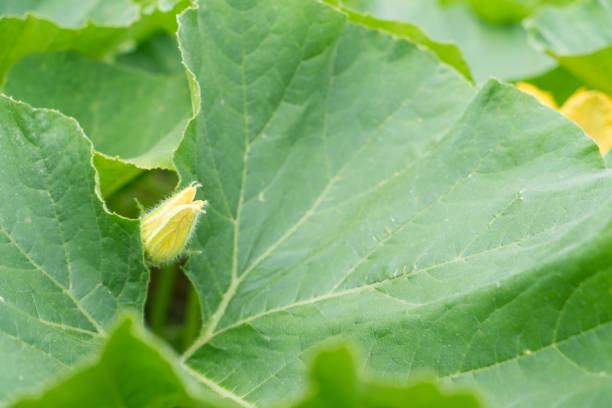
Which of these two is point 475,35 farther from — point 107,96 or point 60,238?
point 60,238

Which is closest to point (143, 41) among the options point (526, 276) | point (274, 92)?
point (274, 92)

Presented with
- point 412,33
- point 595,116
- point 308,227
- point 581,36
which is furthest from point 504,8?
point 308,227

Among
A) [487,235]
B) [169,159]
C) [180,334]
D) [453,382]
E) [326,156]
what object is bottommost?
[180,334]

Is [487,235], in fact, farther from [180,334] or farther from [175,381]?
[180,334]

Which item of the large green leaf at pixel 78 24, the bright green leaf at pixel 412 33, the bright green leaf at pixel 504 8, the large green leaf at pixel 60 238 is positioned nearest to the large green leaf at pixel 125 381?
the large green leaf at pixel 60 238

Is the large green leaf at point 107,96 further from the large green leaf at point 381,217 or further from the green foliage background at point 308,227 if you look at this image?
the large green leaf at point 381,217

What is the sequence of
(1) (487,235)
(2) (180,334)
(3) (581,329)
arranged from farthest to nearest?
(2) (180,334)
(1) (487,235)
(3) (581,329)
